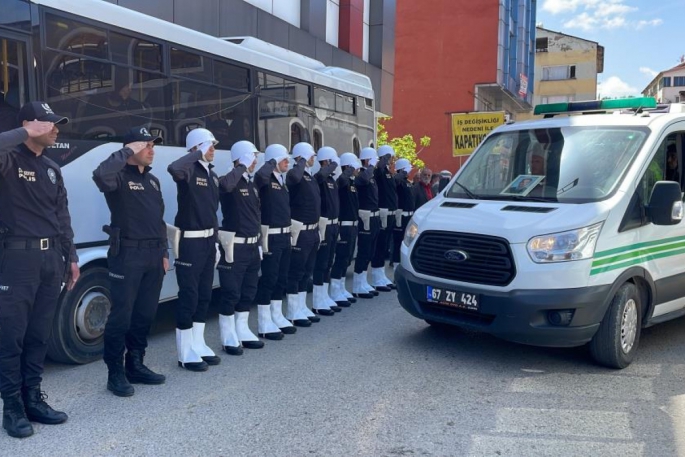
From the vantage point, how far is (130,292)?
4.70m

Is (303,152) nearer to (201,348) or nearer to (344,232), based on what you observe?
(344,232)

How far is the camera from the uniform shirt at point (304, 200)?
7160mm

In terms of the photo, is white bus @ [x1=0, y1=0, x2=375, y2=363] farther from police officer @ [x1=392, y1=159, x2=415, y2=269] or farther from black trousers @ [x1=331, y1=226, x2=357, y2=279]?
police officer @ [x1=392, y1=159, x2=415, y2=269]

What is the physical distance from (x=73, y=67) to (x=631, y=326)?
17.2 feet

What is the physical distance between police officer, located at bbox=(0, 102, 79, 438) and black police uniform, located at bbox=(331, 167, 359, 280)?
14.9ft

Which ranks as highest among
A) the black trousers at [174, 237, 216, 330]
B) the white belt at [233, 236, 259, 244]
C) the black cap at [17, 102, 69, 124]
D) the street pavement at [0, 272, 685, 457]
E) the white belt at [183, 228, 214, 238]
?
the black cap at [17, 102, 69, 124]

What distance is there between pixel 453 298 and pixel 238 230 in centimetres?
206

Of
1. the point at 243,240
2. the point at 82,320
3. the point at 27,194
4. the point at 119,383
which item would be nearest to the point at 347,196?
the point at 243,240

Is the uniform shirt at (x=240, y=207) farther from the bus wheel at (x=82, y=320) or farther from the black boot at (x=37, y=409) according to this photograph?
the black boot at (x=37, y=409)

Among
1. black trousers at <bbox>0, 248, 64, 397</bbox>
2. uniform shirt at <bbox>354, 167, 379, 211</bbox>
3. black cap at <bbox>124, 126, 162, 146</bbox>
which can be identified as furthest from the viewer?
uniform shirt at <bbox>354, 167, 379, 211</bbox>

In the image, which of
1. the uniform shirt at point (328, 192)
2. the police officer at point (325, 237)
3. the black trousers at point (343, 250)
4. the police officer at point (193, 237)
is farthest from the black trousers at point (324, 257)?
the police officer at point (193, 237)

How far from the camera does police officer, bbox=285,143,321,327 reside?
23.3 ft

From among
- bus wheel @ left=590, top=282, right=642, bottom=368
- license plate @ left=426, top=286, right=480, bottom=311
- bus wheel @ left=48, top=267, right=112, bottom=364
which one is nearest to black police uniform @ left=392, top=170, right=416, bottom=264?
license plate @ left=426, top=286, right=480, bottom=311

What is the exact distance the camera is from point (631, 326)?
5492 millimetres
